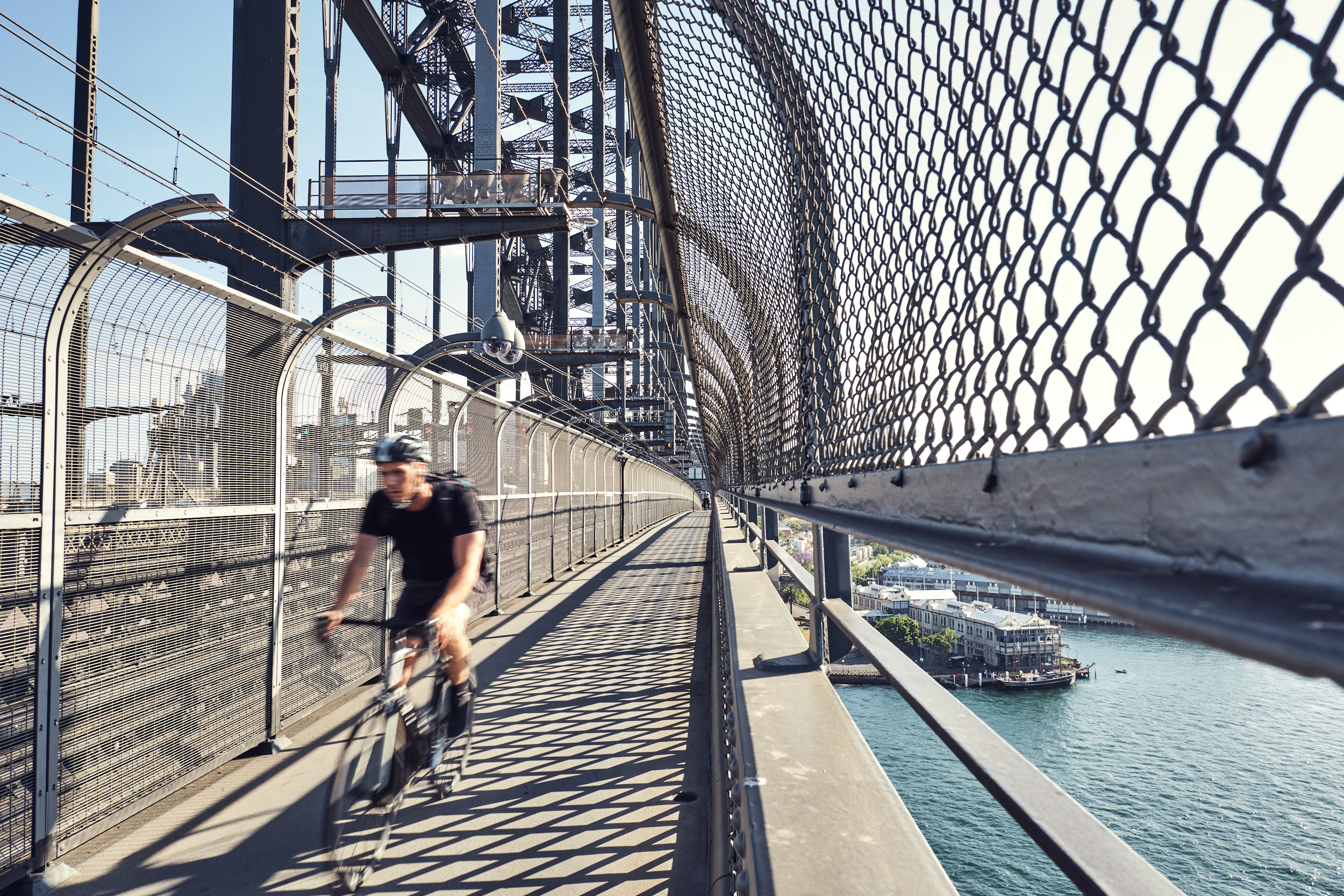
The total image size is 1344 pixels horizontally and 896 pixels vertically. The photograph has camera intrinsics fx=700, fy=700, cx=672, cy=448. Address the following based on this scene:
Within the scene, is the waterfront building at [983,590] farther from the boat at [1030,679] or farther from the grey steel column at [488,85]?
the grey steel column at [488,85]

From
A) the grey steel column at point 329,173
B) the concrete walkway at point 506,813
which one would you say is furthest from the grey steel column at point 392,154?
the concrete walkway at point 506,813

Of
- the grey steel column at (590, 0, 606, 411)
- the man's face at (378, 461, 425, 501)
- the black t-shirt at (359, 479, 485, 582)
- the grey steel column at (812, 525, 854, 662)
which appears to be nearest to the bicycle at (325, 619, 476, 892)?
the black t-shirt at (359, 479, 485, 582)

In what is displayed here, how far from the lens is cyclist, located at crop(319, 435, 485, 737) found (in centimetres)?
339

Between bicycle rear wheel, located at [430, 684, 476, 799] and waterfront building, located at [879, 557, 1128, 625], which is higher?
waterfront building, located at [879, 557, 1128, 625]

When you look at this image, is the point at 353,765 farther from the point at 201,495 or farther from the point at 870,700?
the point at 870,700

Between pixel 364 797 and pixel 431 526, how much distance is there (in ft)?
4.22

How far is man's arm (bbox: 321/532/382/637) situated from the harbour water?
1180 cm

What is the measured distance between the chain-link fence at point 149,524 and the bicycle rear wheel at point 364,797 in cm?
94

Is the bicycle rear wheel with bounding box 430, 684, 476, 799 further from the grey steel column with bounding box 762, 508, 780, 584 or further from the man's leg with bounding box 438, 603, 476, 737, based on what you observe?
the grey steel column with bounding box 762, 508, 780, 584

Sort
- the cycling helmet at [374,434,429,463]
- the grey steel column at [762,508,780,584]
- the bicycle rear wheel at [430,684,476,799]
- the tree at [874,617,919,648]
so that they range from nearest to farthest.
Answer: the cycling helmet at [374,434,429,463] → the bicycle rear wheel at [430,684,476,799] → the grey steel column at [762,508,780,584] → the tree at [874,617,919,648]

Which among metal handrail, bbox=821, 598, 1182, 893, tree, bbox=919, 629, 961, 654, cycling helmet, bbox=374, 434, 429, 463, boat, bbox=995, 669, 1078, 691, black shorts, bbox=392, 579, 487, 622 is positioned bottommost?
boat, bbox=995, 669, 1078, 691

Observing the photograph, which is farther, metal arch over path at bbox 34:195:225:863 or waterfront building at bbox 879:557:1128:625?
metal arch over path at bbox 34:195:225:863

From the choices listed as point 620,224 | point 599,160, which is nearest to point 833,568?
point 599,160

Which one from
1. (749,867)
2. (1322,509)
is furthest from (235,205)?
(1322,509)
